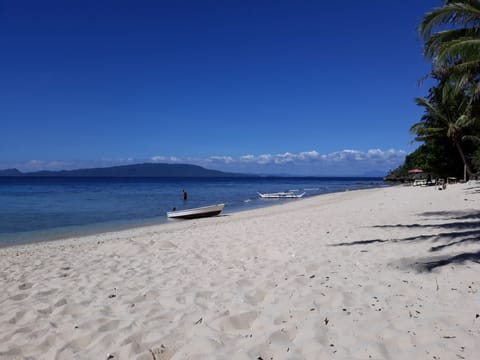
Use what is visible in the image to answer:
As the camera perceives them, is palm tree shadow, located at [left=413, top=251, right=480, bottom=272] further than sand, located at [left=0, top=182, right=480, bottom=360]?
Yes

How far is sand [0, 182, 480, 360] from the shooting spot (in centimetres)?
280

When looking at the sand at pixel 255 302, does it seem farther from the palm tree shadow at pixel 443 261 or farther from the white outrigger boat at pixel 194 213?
the white outrigger boat at pixel 194 213

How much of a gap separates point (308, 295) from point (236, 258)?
7.94 feet

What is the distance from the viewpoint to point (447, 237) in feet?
21.3

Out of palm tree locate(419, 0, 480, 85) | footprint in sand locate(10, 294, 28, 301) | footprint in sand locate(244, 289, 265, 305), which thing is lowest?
footprint in sand locate(10, 294, 28, 301)

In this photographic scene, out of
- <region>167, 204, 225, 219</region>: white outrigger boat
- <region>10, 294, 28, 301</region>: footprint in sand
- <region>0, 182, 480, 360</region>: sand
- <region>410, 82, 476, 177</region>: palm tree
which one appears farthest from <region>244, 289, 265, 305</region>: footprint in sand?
<region>410, 82, 476, 177</region>: palm tree

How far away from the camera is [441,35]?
32.9 feet

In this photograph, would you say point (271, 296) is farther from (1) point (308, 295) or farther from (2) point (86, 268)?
(2) point (86, 268)

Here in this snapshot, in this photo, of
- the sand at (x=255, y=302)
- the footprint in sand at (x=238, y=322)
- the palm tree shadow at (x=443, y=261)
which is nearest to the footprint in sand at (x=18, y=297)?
the sand at (x=255, y=302)

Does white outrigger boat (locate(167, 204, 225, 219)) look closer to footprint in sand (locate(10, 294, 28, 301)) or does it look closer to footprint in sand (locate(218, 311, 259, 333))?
footprint in sand (locate(10, 294, 28, 301))

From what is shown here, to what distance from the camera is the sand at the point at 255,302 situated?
2797 mm

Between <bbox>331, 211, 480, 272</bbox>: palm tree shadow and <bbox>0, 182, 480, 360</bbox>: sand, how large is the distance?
0.03 m

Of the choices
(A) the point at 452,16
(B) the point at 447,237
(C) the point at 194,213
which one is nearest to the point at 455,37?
(A) the point at 452,16

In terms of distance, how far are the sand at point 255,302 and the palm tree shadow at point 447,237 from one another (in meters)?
0.03
